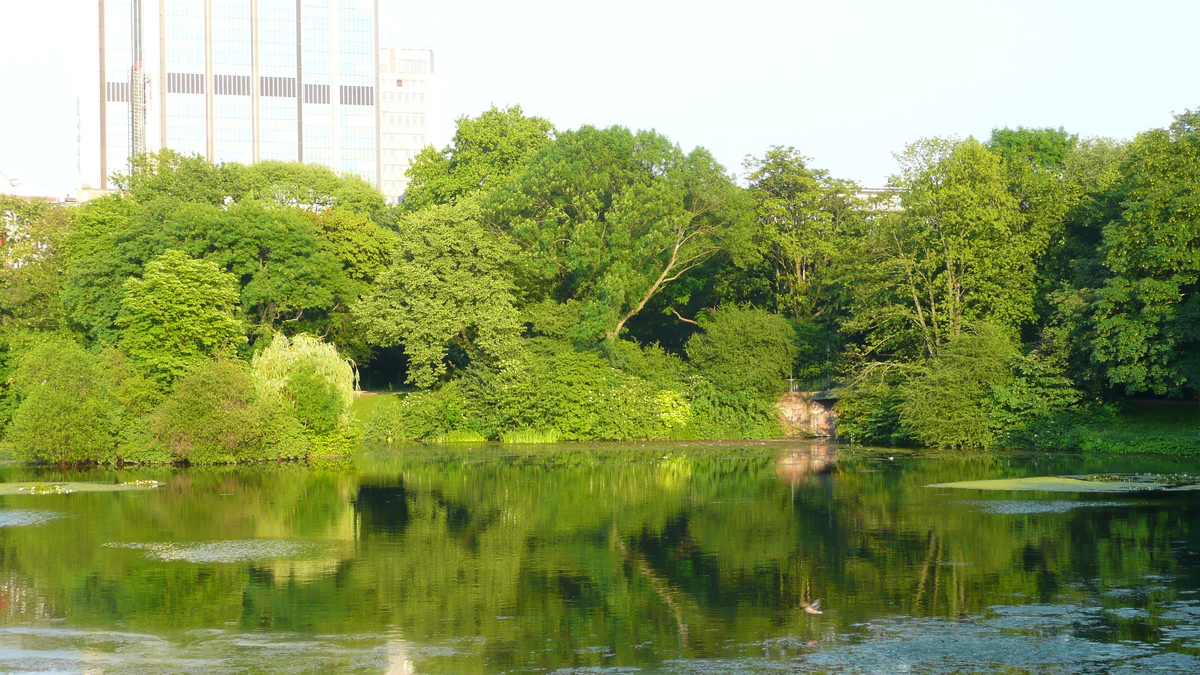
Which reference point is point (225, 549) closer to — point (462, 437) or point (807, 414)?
point (462, 437)

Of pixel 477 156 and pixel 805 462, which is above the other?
pixel 477 156

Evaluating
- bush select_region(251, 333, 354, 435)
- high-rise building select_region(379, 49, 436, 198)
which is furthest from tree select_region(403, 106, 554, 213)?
high-rise building select_region(379, 49, 436, 198)

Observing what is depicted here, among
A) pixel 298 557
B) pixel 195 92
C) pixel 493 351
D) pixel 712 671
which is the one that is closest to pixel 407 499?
pixel 298 557

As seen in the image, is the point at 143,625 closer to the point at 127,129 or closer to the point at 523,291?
the point at 523,291

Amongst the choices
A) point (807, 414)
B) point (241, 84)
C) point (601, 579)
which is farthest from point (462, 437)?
point (241, 84)

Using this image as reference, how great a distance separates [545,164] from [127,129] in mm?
106509

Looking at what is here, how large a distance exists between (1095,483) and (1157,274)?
11.0m

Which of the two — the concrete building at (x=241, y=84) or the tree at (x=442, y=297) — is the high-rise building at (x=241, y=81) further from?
the tree at (x=442, y=297)

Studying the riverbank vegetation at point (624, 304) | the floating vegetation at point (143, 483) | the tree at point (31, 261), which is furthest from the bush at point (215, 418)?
the tree at point (31, 261)

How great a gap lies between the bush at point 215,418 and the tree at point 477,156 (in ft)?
79.7

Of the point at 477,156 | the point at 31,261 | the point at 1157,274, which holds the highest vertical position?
the point at 477,156

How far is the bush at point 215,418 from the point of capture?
37750 millimetres

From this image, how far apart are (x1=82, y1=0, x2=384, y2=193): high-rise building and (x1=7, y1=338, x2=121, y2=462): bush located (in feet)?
324

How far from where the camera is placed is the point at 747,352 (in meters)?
50.2
